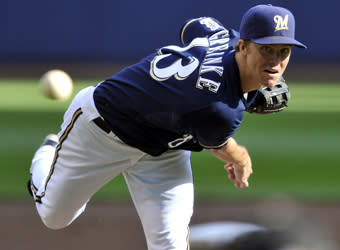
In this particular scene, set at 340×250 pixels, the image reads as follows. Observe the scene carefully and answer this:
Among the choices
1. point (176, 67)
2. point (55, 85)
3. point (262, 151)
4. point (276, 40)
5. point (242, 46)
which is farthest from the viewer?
point (262, 151)

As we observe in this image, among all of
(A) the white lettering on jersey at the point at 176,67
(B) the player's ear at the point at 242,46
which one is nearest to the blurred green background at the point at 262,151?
(A) the white lettering on jersey at the point at 176,67

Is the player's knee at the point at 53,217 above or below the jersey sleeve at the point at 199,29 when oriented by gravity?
below

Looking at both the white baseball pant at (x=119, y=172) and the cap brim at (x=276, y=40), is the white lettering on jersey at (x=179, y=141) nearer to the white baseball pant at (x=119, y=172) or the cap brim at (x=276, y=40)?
the white baseball pant at (x=119, y=172)

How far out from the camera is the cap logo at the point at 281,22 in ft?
11.3

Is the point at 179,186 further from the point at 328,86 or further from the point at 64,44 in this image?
the point at 64,44

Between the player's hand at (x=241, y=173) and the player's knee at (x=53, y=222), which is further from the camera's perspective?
the player's knee at (x=53, y=222)

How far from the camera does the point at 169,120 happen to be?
3768 mm

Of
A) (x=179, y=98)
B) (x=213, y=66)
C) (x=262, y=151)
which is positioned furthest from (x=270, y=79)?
(x=262, y=151)

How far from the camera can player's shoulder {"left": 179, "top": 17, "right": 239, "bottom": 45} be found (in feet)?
13.2

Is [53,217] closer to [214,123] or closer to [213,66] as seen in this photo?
[214,123]

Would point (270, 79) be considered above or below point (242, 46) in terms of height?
below

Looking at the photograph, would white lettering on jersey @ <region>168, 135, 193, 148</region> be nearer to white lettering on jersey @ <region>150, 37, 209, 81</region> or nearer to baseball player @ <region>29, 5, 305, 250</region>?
baseball player @ <region>29, 5, 305, 250</region>

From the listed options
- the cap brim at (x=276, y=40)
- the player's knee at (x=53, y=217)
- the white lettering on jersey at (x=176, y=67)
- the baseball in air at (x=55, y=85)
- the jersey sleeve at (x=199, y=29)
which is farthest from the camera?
the baseball in air at (x=55, y=85)

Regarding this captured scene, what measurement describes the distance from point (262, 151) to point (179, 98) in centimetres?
511
